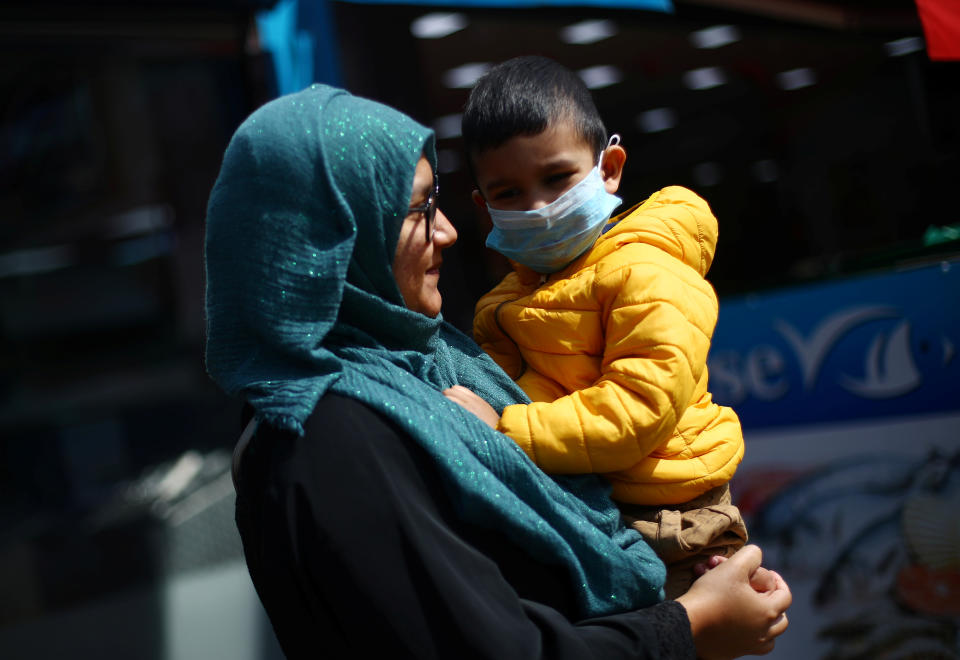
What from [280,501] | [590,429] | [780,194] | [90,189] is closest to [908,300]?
[780,194]

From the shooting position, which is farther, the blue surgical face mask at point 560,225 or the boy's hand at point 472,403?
the blue surgical face mask at point 560,225

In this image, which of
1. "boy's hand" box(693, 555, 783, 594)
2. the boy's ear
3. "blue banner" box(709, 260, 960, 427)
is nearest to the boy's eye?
the boy's ear

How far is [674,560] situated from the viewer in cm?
156

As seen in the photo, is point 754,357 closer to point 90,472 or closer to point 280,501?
point 280,501

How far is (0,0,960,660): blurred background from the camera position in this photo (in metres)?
3.09

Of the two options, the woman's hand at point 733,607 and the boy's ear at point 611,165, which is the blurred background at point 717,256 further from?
the woman's hand at point 733,607

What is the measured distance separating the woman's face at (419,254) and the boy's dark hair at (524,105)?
8.6 inches

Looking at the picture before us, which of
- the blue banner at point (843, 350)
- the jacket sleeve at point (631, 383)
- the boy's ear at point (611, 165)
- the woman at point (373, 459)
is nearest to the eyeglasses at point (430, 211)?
the woman at point (373, 459)

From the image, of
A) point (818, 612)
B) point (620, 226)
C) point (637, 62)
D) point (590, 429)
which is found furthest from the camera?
point (637, 62)

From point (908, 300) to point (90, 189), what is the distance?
18.7ft

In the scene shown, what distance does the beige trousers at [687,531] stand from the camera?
60.2 inches

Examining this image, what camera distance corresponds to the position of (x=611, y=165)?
1802 millimetres

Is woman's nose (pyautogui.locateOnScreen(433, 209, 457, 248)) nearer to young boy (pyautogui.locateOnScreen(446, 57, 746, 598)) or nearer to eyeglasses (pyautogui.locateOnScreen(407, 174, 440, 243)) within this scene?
eyeglasses (pyautogui.locateOnScreen(407, 174, 440, 243))

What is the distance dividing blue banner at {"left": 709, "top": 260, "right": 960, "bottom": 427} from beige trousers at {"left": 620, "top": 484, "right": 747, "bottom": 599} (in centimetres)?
167
